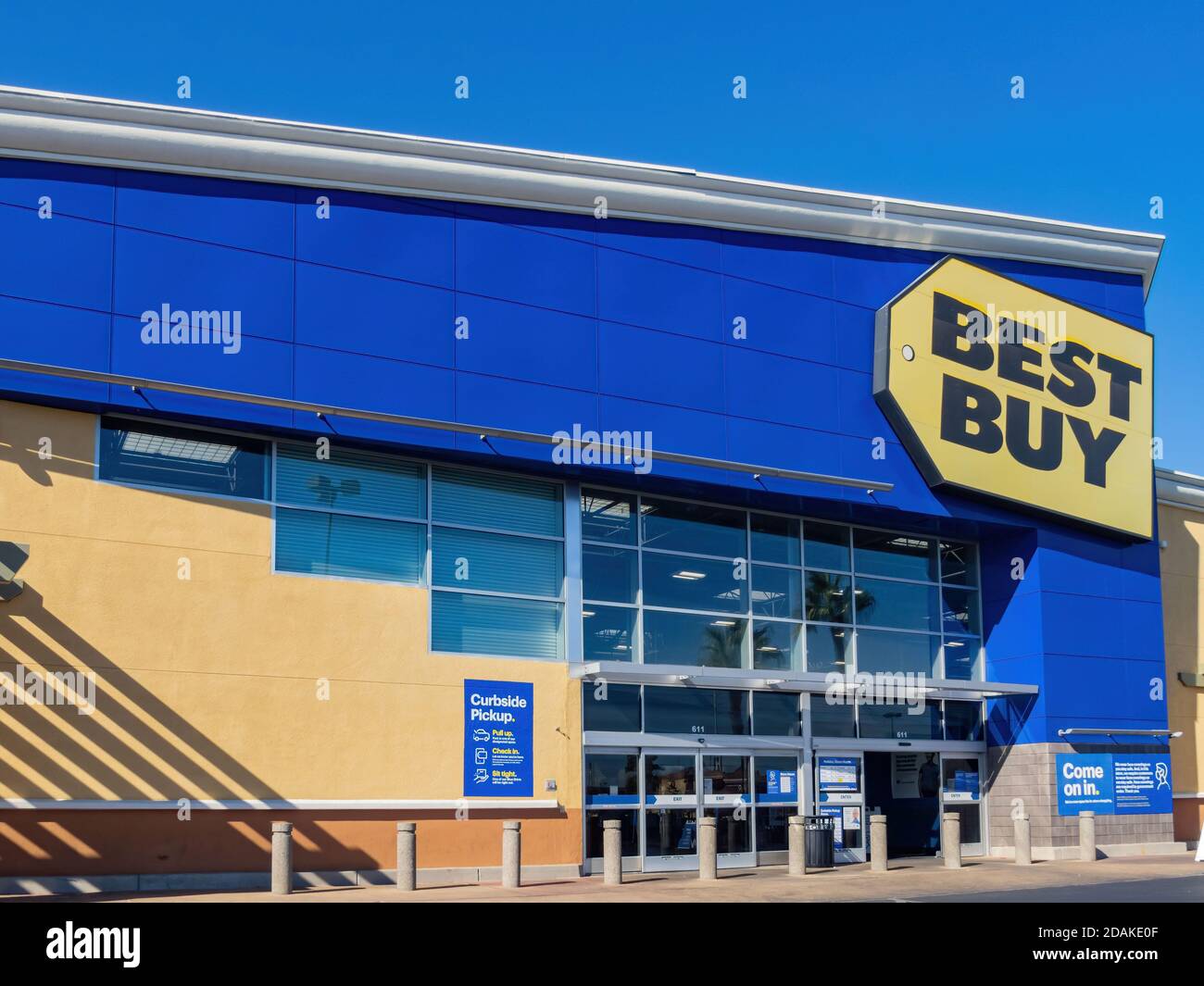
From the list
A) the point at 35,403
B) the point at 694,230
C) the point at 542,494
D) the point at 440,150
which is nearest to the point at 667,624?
the point at 542,494

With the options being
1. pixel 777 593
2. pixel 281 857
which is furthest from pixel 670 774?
pixel 281 857

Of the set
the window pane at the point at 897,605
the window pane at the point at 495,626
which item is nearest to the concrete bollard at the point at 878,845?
the window pane at the point at 897,605

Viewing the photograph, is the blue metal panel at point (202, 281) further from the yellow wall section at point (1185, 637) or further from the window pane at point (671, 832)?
the yellow wall section at point (1185, 637)

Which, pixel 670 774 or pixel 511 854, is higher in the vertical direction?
pixel 670 774

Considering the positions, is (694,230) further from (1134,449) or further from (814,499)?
(1134,449)

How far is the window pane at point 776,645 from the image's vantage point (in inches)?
948

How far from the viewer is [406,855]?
59.2ft

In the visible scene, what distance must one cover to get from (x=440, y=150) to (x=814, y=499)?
28.6ft

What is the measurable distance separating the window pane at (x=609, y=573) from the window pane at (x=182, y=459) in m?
5.59

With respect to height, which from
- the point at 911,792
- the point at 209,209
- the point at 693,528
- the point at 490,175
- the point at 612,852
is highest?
the point at 490,175

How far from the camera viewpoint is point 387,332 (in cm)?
2031

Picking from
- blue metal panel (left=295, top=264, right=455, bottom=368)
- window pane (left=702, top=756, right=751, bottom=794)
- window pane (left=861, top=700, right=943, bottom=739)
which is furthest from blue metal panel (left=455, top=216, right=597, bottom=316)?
window pane (left=861, top=700, right=943, bottom=739)

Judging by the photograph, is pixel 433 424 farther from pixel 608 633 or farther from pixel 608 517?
pixel 608 633

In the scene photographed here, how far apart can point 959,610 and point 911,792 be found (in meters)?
3.79
